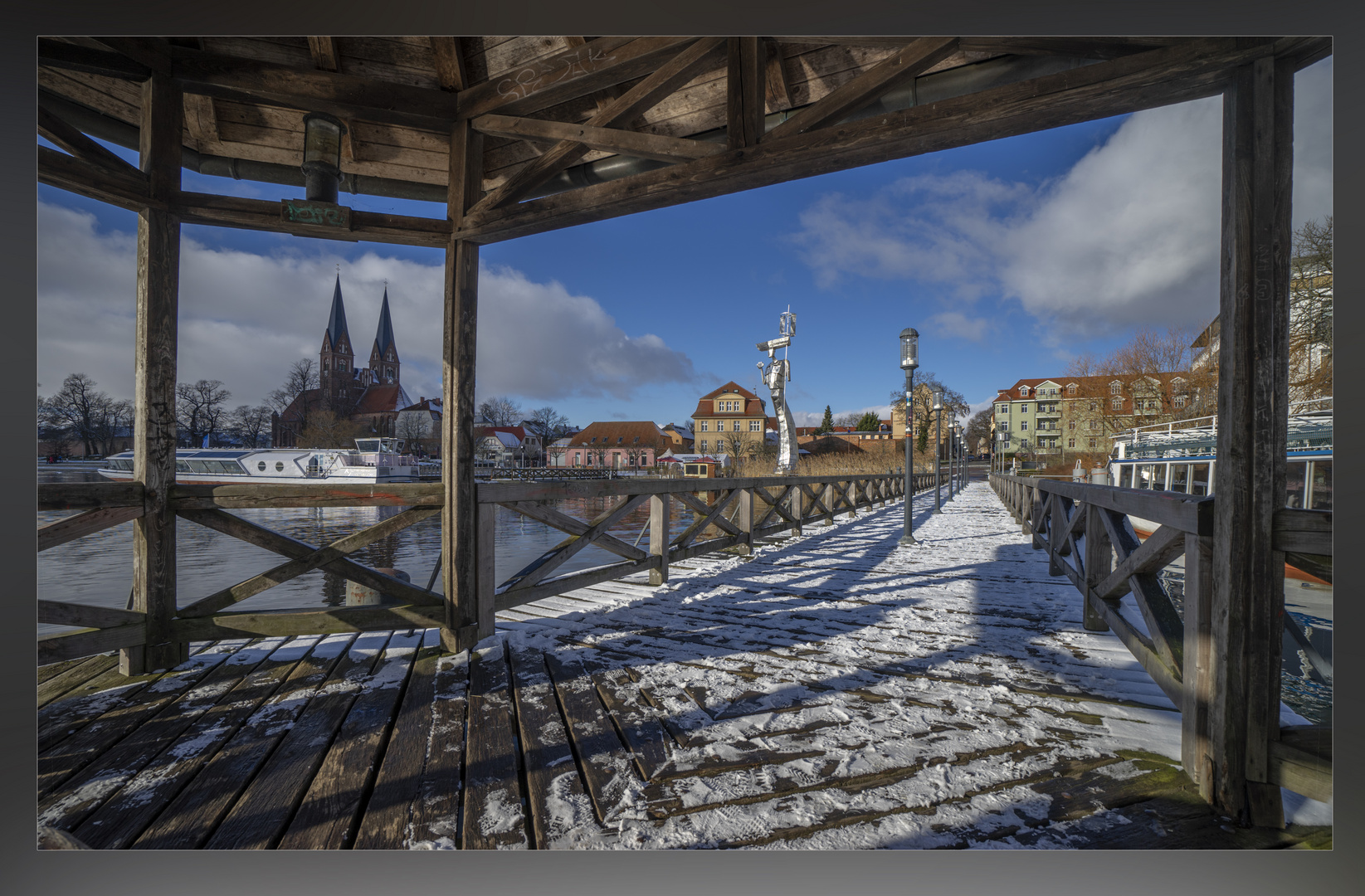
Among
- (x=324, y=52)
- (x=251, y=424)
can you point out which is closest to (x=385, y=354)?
(x=251, y=424)

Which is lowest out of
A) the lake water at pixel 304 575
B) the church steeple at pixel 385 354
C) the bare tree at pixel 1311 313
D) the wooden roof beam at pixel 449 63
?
the lake water at pixel 304 575

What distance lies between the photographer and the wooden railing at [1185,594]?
1.45 metres

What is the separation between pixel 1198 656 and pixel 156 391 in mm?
4229

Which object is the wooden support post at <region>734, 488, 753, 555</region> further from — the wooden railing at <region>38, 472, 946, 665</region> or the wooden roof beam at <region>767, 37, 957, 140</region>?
the wooden roof beam at <region>767, 37, 957, 140</region>

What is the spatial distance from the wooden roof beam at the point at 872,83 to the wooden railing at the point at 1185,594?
1805 mm

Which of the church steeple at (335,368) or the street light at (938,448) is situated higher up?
the church steeple at (335,368)

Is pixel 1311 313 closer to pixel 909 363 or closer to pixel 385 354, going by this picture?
pixel 909 363

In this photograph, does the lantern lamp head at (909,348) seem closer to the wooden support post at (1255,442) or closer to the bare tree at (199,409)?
the wooden support post at (1255,442)

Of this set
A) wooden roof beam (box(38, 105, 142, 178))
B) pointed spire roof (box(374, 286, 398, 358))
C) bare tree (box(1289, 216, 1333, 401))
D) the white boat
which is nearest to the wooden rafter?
bare tree (box(1289, 216, 1333, 401))

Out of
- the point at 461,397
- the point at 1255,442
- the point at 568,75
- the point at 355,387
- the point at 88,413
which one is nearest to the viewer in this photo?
the point at 1255,442

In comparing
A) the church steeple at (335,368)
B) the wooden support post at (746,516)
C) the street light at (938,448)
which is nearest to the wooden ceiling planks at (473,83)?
the wooden support post at (746,516)

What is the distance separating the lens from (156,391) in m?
2.51
